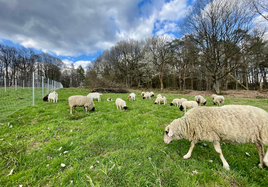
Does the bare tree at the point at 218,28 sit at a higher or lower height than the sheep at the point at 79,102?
higher

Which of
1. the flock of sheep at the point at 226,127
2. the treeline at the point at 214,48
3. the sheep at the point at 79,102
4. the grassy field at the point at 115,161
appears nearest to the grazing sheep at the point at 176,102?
the grassy field at the point at 115,161

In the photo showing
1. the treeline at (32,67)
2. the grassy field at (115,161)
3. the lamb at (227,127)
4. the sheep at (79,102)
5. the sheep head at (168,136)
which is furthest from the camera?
the treeline at (32,67)

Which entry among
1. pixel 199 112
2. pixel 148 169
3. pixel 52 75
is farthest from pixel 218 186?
pixel 52 75

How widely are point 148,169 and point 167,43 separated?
38.0 meters

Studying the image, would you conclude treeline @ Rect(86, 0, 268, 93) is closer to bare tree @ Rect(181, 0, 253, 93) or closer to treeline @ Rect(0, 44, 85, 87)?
bare tree @ Rect(181, 0, 253, 93)

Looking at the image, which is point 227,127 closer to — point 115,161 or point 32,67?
point 115,161

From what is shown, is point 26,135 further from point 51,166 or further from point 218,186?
point 218,186

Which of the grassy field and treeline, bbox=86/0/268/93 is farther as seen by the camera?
treeline, bbox=86/0/268/93

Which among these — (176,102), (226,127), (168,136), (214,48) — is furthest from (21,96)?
(214,48)

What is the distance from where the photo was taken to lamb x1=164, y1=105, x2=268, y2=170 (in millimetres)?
2510

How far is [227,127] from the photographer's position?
263 centimetres

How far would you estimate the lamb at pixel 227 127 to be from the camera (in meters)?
2.51

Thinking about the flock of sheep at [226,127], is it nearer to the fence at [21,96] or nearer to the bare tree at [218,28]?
the fence at [21,96]

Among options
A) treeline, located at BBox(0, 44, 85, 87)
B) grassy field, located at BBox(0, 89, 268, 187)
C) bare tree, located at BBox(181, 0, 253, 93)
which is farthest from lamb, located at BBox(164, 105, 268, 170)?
treeline, located at BBox(0, 44, 85, 87)
